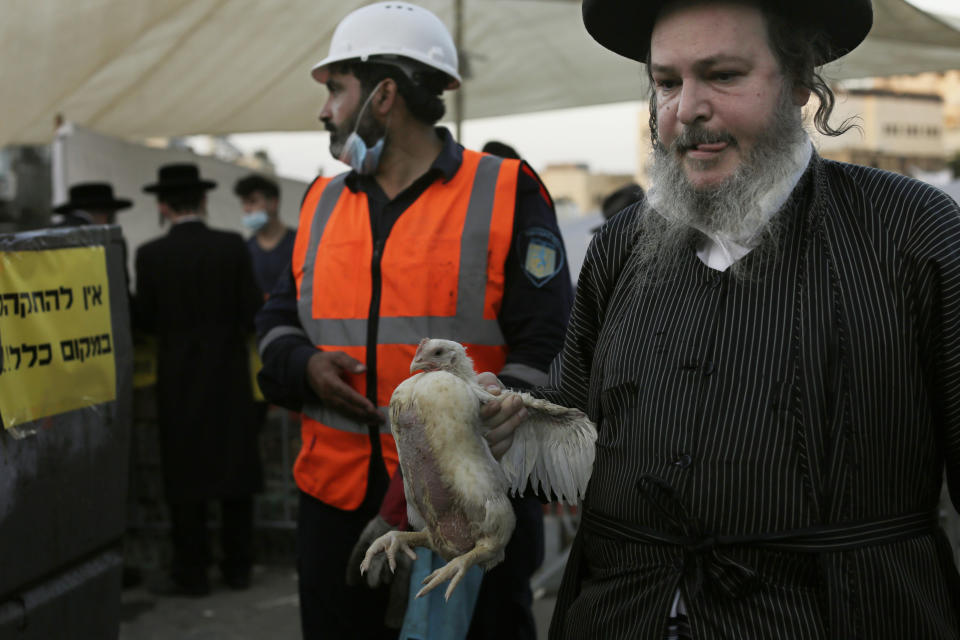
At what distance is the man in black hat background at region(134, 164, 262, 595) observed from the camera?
6.04m

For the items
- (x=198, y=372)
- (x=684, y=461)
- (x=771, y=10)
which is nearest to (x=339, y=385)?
(x=684, y=461)

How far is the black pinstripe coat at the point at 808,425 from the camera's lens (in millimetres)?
1606

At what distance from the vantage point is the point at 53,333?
305 centimetres

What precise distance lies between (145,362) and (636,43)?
17.2 ft

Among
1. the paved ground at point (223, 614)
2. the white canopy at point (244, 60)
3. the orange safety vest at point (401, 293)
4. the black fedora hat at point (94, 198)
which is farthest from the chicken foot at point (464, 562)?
the black fedora hat at point (94, 198)

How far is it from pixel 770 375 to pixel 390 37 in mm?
1838

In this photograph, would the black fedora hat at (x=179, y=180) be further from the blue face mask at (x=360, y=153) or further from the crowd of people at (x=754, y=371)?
the crowd of people at (x=754, y=371)

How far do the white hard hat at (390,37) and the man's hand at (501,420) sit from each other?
148 cm

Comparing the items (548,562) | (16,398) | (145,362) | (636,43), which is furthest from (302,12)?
(636,43)

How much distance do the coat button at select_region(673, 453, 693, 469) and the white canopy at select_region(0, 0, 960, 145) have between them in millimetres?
3891

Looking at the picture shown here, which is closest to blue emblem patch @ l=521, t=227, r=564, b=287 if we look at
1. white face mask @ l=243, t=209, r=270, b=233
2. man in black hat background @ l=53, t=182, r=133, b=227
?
man in black hat background @ l=53, t=182, r=133, b=227

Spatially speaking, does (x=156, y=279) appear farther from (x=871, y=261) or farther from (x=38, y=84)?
(x=871, y=261)

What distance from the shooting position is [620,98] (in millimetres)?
8453

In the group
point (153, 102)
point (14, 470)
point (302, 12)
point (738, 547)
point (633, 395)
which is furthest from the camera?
point (153, 102)
